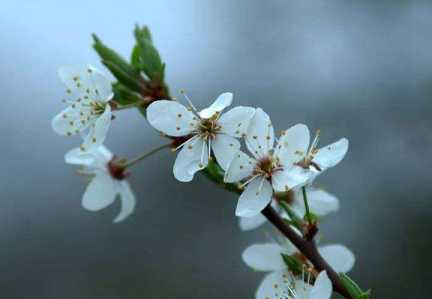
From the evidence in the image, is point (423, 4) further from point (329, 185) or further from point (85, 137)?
point (85, 137)

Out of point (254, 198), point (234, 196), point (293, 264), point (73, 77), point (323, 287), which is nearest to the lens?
point (323, 287)

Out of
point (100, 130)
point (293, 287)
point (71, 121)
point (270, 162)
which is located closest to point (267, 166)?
point (270, 162)

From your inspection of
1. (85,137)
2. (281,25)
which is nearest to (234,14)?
(281,25)

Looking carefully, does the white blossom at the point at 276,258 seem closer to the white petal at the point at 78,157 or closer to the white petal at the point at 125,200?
the white petal at the point at 125,200

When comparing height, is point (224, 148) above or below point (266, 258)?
above

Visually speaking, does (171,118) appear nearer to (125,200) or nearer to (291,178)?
(291,178)

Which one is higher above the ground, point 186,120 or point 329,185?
point 329,185
